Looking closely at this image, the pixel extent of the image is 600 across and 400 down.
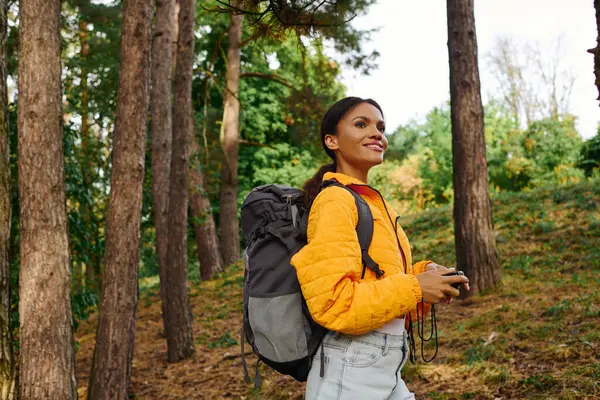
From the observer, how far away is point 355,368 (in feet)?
6.97

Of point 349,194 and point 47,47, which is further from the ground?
point 47,47

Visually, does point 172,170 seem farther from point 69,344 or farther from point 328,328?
point 328,328

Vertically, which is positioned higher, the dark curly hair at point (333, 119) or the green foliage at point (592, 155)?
the green foliage at point (592, 155)

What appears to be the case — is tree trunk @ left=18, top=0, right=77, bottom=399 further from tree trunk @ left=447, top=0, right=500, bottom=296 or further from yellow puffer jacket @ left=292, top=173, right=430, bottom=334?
tree trunk @ left=447, top=0, right=500, bottom=296

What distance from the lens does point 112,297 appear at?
19.8ft

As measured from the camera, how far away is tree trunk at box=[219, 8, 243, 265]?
607 inches

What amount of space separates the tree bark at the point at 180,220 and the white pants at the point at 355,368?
6266 millimetres

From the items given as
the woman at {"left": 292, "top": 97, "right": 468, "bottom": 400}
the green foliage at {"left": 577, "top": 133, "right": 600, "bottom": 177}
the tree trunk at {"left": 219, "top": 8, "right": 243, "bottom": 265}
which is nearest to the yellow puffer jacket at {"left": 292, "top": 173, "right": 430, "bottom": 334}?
the woman at {"left": 292, "top": 97, "right": 468, "bottom": 400}

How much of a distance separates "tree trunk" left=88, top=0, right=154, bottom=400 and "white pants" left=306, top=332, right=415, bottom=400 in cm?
427

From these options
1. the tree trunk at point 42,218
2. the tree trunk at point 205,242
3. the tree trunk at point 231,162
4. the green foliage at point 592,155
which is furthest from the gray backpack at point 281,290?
the green foliage at point 592,155

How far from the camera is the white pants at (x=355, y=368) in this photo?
2.10 m

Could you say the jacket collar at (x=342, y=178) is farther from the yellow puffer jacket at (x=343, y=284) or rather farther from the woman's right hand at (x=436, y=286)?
the woman's right hand at (x=436, y=286)

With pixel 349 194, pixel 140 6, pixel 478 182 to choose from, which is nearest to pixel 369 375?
pixel 349 194

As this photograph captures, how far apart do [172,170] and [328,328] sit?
22.0ft
